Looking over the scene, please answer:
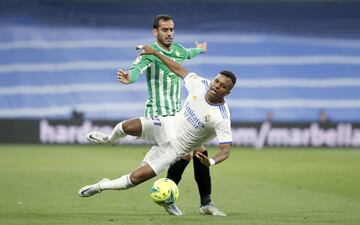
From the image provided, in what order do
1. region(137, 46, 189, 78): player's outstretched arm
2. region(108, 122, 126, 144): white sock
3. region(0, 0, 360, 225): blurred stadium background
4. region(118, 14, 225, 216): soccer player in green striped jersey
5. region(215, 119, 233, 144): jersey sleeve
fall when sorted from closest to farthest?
region(215, 119, 233, 144): jersey sleeve < region(137, 46, 189, 78): player's outstretched arm < region(108, 122, 126, 144): white sock < region(118, 14, 225, 216): soccer player in green striped jersey < region(0, 0, 360, 225): blurred stadium background

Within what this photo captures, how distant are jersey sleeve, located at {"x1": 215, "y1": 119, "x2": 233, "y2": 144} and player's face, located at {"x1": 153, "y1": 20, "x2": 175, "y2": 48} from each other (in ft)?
4.78

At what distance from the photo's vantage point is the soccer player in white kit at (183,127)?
9203 mm

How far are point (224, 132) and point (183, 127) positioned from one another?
1.74ft

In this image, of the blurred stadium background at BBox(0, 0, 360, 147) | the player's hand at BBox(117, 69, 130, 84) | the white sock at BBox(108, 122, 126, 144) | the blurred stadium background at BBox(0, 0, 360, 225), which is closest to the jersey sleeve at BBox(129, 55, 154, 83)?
the player's hand at BBox(117, 69, 130, 84)

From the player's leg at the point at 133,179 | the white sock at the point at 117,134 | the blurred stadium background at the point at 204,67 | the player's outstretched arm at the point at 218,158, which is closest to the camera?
the player's outstretched arm at the point at 218,158

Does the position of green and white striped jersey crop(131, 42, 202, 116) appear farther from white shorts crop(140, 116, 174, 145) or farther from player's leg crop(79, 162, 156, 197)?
player's leg crop(79, 162, 156, 197)

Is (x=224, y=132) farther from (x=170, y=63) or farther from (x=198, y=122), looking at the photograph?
(x=170, y=63)

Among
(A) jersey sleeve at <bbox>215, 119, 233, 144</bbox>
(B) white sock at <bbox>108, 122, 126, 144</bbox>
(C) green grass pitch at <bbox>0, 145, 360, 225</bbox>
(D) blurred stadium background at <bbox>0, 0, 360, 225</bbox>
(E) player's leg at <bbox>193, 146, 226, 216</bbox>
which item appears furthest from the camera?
(D) blurred stadium background at <bbox>0, 0, 360, 225</bbox>

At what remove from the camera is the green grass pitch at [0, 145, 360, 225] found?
9.48 m

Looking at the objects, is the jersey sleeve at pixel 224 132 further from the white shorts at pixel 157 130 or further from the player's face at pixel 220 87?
the white shorts at pixel 157 130

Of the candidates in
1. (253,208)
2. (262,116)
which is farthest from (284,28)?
(253,208)

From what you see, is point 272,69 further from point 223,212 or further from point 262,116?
point 223,212

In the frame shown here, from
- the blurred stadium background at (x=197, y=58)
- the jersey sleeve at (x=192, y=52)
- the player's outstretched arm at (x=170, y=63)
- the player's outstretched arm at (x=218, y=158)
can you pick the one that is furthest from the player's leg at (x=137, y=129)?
the blurred stadium background at (x=197, y=58)

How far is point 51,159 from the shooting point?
22469mm
